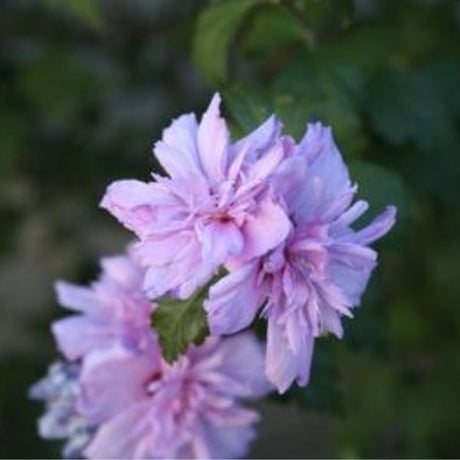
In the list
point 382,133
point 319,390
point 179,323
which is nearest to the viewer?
point 179,323

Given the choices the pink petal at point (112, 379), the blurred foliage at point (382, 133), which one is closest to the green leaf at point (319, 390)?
the blurred foliage at point (382, 133)

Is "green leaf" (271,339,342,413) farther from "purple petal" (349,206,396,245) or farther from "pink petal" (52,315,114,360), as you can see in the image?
"purple petal" (349,206,396,245)

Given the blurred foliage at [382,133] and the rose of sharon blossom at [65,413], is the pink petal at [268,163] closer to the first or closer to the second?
the blurred foliage at [382,133]

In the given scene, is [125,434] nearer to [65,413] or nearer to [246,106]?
[65,413]

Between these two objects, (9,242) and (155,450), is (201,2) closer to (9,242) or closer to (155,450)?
(9,242)

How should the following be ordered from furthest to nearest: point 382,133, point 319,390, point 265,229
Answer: point 382,133
point 319,390
point 265,229

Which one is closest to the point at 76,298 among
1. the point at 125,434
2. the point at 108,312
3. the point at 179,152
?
the point at 108,312
